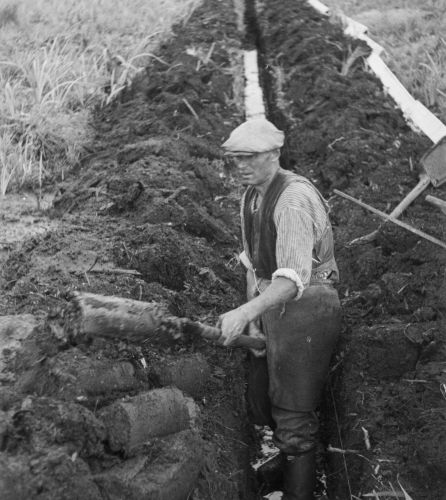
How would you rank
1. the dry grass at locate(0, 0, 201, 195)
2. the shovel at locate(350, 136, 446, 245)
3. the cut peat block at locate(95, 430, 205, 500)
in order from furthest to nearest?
the dry grass at locate(0, 0, 201, 195) < the shovel at locate(350, 136, 446, 245) < the cut peat block at locate(95, 430, 205, 500)

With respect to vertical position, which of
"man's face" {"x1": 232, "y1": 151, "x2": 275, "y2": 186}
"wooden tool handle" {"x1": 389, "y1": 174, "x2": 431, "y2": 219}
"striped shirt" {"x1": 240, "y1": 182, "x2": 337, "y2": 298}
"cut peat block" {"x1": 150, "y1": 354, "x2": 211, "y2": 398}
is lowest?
"wooden tool handle" {"x1": 389, "y1": 174, "x2": 431, "y2": 219}

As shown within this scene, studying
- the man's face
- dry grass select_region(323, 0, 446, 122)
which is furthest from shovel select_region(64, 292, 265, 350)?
dry grass select_region(323, 0, 446, 122)

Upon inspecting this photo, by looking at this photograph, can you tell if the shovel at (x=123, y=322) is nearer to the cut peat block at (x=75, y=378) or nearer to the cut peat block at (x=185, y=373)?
the cut peat block at (x=75, y=378)

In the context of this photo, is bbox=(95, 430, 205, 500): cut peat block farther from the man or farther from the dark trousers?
the dark trousers

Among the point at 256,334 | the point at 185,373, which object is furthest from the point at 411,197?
the point at 185,373

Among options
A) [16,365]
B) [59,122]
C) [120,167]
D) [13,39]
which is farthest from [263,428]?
[13,39]

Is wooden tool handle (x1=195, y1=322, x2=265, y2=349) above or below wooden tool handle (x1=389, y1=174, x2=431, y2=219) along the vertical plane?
above

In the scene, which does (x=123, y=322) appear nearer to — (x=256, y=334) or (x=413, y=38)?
(x=256, y=334)

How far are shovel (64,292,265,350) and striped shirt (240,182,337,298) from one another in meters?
0.37

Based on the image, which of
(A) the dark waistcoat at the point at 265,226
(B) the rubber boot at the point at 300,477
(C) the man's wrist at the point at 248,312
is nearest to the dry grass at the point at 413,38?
(A) the dark waistcoat at the point at 265,226

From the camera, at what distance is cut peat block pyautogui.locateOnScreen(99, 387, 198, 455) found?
250 centimetres

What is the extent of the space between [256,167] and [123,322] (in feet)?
2.86

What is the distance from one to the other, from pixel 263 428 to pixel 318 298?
895mm

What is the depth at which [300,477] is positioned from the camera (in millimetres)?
3314
